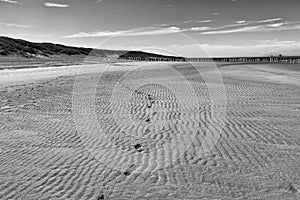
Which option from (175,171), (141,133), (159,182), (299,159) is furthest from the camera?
(141,133)

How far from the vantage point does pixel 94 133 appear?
30.3 ft

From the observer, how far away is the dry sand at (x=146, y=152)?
221 inches

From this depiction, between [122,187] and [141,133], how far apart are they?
3526mm

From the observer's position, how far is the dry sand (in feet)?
18.4

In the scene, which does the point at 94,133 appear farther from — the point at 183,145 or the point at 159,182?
the point at 159,182

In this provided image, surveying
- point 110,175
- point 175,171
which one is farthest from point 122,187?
point 175,171

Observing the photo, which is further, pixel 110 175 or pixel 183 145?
pixel 183 145

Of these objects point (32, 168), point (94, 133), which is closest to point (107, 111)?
point (94, 133)

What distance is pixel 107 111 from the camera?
1226 centimetres

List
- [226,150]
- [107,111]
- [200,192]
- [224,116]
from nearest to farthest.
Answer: [200,192] → [226,150] → [224,116] → [107,111]

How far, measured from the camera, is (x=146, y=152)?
24.6ft

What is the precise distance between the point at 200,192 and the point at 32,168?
354 centimetres

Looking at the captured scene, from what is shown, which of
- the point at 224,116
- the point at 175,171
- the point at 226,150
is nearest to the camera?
the point at 175,171

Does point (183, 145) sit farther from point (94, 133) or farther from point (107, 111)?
point (107, 111)
